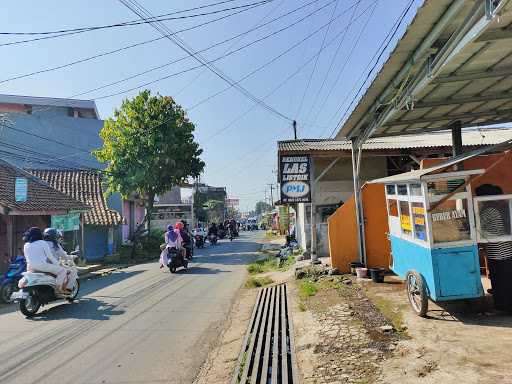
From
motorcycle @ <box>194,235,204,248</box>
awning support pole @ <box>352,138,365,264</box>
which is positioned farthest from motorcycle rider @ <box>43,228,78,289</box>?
motorcycle @ <box>194,235,204,248</box>

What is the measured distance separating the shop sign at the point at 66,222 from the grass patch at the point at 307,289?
11945 millimetres

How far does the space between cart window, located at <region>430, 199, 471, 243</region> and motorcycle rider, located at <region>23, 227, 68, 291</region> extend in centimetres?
755

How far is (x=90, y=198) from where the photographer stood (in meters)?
23.7

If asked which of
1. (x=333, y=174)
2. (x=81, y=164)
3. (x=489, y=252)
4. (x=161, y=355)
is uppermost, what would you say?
(x=81, y=164)

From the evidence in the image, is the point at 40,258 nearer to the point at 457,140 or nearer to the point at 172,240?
the point at 172,240

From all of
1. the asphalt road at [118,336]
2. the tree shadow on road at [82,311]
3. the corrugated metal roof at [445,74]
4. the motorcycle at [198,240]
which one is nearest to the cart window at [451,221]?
the corrugated metal roof at [445,74]

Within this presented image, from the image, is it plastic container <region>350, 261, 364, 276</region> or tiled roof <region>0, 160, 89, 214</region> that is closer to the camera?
plastic container <region>350, 261, 364, 276</region>

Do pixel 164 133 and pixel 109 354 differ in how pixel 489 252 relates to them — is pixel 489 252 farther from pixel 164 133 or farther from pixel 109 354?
pixel 164 133

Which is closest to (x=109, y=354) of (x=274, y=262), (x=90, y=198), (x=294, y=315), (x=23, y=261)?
(x=294, y=315)

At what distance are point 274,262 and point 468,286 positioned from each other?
10.3 m

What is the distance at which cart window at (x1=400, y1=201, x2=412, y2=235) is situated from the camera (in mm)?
6967

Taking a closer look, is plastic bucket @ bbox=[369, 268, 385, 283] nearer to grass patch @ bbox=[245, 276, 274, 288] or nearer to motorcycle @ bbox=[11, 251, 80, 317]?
grass patch @ bbox=[245, 276, 274, 288]

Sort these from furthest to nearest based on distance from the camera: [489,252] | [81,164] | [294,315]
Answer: [81,164] → [294,315] → [489,252]

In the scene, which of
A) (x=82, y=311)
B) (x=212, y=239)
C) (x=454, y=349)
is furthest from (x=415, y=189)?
(x=212, y=239)
